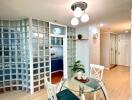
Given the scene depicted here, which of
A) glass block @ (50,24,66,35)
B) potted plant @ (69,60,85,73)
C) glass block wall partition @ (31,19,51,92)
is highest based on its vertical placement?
glass block @ (50,24,66,35)

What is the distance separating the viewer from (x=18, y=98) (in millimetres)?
3115

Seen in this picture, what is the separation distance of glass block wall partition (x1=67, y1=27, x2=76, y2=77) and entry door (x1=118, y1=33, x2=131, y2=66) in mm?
4094

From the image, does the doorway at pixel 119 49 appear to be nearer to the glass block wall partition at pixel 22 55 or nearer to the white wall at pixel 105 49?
the white wall at pixel 105 49

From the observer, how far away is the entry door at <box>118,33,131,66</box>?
7.51 m

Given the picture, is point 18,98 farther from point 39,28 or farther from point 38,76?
point 39,28

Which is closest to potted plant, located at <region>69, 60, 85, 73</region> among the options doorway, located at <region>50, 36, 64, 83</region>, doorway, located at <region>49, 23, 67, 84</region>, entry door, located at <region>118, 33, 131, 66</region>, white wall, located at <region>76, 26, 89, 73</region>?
white wall, located at <region>76, 26, 89, 73</region>

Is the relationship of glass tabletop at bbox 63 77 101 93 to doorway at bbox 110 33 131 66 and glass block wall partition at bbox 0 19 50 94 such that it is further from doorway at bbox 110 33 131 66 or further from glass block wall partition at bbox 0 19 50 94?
doorway at bbox 110 33 131 66

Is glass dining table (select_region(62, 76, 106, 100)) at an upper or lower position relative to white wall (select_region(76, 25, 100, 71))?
lower

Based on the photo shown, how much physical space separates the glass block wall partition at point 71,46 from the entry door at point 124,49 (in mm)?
4094

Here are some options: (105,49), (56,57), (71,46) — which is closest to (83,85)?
(71,46)

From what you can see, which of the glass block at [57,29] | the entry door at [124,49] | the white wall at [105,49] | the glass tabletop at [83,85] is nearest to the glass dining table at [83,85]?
the glass tabletop at [83,85]

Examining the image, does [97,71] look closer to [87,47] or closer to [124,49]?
[87,47]

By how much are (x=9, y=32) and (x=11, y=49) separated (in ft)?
1.66

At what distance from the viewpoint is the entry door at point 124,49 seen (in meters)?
7.51
